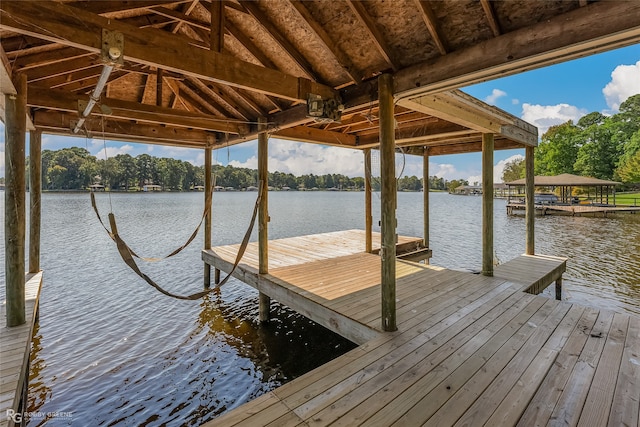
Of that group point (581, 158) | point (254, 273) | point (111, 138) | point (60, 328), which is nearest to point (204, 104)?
point (111, 138)

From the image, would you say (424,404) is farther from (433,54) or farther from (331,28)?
(331,28)

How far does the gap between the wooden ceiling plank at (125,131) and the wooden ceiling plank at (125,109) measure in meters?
A: 0.36

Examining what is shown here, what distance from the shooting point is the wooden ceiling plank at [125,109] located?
3568mm

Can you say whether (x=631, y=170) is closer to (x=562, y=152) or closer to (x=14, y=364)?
(x=562, y=152)

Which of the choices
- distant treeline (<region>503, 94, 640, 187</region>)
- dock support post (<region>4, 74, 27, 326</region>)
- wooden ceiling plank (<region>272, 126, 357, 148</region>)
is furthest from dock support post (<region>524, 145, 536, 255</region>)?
distant treeline (<region>503, 94, 640, 187</region>)

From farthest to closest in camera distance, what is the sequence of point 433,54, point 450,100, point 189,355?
point 189,355 → point 450,100 → point 433,54

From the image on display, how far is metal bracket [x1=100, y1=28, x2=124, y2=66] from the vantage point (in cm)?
198

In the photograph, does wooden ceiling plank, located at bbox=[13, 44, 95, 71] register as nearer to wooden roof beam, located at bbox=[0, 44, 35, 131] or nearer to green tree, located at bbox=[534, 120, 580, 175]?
wooden roof beam, located at bbox=[0, 44, 35, 131]

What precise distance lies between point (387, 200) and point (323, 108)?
1285 mm

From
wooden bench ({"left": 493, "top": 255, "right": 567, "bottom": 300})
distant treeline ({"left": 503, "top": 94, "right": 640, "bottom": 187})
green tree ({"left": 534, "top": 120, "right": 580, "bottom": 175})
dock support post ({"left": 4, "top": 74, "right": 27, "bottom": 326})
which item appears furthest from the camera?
green tree ({"left": 534, "top": 120, "right": 580, "bottom": 175})

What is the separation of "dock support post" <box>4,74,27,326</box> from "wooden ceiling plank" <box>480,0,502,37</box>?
14.4 feet

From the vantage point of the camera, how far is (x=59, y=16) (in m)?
1.84

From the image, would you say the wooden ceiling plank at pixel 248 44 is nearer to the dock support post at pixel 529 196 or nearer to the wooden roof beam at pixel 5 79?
the wooden roof beam at pixel 5 79

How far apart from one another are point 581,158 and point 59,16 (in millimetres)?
42774
